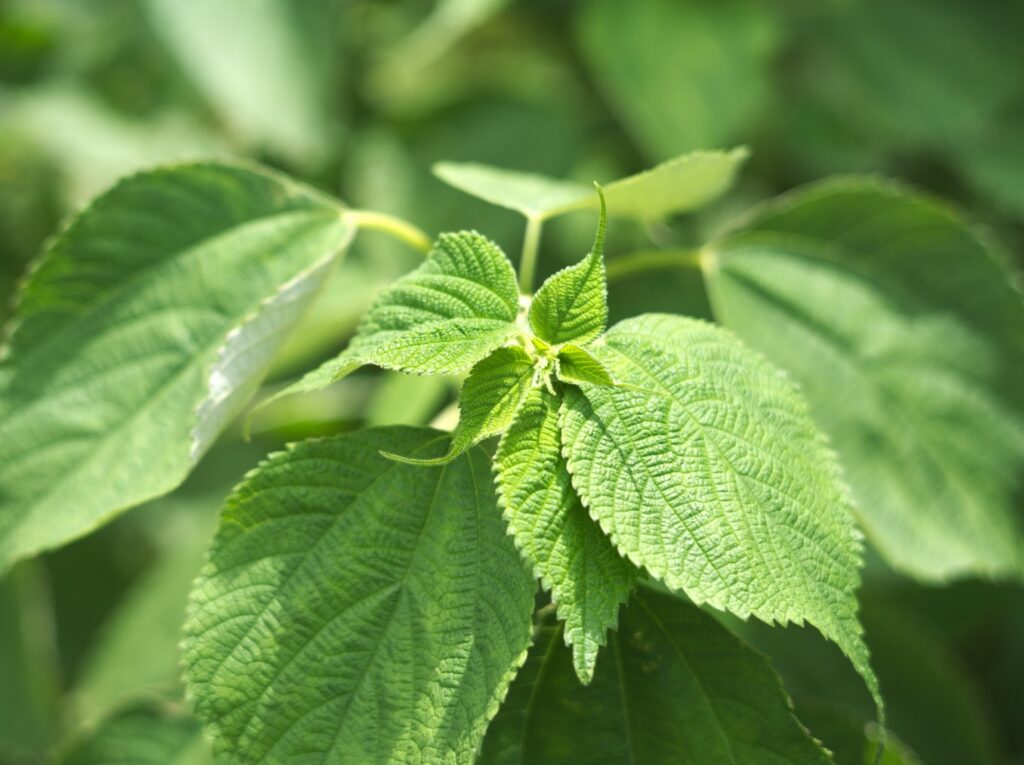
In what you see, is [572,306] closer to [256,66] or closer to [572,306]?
[572,306]

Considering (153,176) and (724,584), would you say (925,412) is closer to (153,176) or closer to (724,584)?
(724,584)

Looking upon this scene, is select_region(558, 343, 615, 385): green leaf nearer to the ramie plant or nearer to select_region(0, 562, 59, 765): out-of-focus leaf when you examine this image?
the ramie plant

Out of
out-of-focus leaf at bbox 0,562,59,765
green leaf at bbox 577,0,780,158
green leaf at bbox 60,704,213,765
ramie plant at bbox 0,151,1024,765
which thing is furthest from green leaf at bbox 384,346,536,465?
out-of-focus leaf at bbox 0,562,59,765

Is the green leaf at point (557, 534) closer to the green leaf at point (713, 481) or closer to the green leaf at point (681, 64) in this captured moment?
the green leaf at point (713, 481)

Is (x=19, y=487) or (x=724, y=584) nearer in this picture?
(x=724, y=584)

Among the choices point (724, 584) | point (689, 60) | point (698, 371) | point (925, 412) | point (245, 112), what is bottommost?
point (724, 584)

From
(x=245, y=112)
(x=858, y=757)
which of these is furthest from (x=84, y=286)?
(x=858, y=757)
